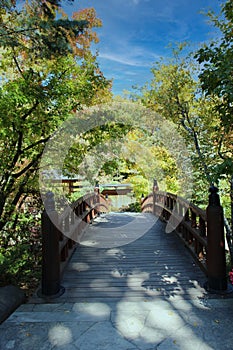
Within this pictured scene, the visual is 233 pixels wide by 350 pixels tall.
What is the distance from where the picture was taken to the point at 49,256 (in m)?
2.60

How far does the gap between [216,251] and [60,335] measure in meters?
1.66

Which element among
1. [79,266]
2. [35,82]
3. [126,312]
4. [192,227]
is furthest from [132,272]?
[35,82]

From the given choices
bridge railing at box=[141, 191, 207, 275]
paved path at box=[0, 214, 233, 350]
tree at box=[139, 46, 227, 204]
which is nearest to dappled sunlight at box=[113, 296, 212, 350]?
paved path at box=[0, 214, 233, 350]

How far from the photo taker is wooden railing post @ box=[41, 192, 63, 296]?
2562 millimetres

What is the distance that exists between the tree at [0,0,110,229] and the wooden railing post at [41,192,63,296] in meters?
1.57

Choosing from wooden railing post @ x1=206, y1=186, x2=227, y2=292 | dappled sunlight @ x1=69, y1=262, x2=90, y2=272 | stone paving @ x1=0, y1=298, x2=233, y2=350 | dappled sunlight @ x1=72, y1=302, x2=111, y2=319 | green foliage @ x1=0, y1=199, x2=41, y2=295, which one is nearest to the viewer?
stone paving @ x1=0, y1=298, x2=233, y2=350

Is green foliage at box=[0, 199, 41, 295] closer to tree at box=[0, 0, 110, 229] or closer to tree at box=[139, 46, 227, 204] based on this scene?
tree at box=[0, 0, 110, 229]

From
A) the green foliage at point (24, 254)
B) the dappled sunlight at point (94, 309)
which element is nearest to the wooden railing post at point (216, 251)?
the dappled sunlight at point (94, 309)

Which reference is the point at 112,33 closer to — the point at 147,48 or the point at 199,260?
the point at 147,48

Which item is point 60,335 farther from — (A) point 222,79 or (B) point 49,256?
(A) point 222,79

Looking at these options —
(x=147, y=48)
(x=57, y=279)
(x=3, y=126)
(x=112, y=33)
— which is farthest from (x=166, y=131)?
(x=57, y=279)

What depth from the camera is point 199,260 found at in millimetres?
3182

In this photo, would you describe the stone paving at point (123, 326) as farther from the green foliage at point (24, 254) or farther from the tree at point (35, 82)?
the tree at point (35, 82)

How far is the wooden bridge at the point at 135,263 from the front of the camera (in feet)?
8.38
